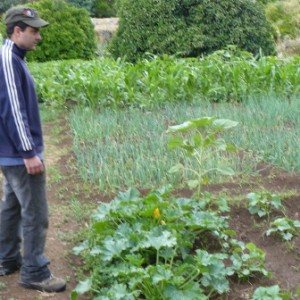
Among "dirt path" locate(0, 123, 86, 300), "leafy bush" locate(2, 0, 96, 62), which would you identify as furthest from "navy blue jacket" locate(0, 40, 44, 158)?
"leafy bush" locate(2, 0, 96, 62)

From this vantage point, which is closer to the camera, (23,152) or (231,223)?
(23,152)

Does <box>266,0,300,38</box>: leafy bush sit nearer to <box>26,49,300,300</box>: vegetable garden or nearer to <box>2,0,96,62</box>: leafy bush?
<box>2,0,96,62</box>: leafy bush

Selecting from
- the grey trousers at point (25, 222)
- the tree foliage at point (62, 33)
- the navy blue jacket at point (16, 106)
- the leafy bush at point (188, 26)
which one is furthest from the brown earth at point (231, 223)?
the tree foliage at point (62, 33)

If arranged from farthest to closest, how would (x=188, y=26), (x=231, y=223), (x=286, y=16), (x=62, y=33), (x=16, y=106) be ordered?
1. (x=286, y=16)
2. (x=62, y=33)
3. (x=188, y=26)
4. (x=231, y=223)
5. (x=16, y=106)

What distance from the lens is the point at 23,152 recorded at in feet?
12.6

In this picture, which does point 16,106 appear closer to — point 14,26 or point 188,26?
point 14,26

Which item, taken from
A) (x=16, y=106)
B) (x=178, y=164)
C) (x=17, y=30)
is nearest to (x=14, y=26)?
(x=17, y=30)

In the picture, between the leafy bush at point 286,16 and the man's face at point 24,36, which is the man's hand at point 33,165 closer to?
the man's face at point 24,36

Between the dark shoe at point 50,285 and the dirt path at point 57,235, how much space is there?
3cm

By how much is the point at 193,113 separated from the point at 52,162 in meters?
1.86

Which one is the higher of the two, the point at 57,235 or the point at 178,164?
the point at 178,164

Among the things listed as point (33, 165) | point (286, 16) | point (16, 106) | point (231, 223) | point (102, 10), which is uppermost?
point (16, 106)

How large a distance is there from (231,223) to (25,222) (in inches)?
60.1

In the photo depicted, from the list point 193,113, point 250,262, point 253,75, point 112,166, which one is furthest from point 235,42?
point 250,262
